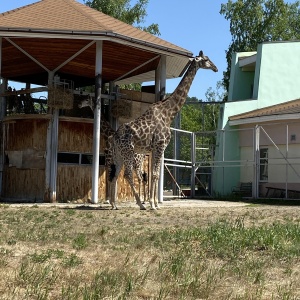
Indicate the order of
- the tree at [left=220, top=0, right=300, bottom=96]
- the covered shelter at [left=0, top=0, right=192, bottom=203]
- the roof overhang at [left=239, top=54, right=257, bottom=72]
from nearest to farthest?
the covered shelter at [left=0, top=0, right=192, bottom=203] < the roof overhang at [left=239, top=54, right=257, bottom=72] < the tree at [left=220, top=0, right=300, bottom=96]

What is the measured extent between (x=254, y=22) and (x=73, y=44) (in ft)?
94.9

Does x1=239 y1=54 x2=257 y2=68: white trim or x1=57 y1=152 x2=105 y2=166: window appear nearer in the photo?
x1=57 y1=152 x2=105 y2=166: window

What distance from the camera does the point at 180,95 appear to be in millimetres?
17375

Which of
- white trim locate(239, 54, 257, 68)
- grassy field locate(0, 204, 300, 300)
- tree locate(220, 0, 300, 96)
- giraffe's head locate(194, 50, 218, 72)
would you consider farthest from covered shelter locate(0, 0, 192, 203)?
tree locate(220, 0, 300, 96)

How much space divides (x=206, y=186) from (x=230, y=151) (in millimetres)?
3241

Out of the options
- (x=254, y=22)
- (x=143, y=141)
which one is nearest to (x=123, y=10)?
(x=254, y=22)

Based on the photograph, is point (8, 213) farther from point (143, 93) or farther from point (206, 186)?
point (206, 186)

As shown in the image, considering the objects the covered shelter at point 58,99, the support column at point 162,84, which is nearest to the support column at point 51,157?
the covered shelter at point 58,99

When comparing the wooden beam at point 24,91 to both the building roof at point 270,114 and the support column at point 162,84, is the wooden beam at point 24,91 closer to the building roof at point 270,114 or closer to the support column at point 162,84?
the support column at point 162,84

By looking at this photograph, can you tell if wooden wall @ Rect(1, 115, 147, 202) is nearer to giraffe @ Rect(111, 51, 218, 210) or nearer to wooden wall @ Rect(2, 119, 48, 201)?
wooden wall @ Rect(2, 119, 48, 201)

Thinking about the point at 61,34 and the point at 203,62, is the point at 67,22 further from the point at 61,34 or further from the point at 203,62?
the point at 203,62

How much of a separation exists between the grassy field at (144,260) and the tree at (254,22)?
34932 mm

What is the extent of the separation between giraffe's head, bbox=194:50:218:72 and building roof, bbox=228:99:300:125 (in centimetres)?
760

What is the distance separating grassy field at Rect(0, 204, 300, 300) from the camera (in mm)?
5914
